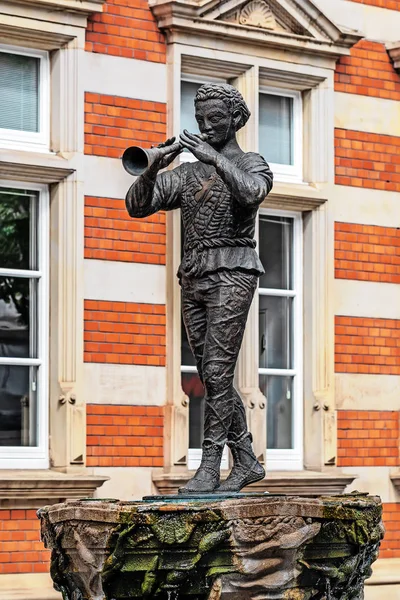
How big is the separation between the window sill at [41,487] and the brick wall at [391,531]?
257 centimetres

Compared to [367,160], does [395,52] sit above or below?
above

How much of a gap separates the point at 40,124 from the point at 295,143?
2.18 metres

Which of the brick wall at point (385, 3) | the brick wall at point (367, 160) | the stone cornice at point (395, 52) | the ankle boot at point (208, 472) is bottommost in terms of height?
the ankle boot at point (208, 472)

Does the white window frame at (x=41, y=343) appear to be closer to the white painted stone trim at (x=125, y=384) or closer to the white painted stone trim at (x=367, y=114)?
the white painted stone trim at (x=125, y=384)

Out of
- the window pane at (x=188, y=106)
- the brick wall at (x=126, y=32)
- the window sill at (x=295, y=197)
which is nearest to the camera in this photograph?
the brick wall at (x=126, y=32)

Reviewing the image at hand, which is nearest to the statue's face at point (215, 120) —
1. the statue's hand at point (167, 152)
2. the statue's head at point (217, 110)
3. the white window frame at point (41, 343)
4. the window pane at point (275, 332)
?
the statue's head at point (217, 110)

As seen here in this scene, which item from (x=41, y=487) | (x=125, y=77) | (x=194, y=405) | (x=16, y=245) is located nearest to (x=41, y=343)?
(x=16, y=245)

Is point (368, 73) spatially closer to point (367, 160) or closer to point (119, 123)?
point (367, 160)

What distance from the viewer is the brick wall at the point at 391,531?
12625mm

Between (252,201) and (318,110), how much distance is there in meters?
4.62

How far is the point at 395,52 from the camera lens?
13031 mm

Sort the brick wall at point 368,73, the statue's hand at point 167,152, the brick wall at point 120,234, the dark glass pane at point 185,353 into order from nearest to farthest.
Result: the statue's hand at point 167,152, the brick wall at point 120,234, the dark glass pane at point 185,353, the brick wall at point 368,73

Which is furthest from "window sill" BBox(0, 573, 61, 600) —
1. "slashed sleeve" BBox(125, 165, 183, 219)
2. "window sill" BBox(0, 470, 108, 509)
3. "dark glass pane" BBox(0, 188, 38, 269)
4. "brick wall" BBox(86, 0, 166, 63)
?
"brick wall" BBox(86, 0, 166, 63)

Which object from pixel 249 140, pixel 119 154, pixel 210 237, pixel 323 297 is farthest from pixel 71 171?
pixel 210 237
